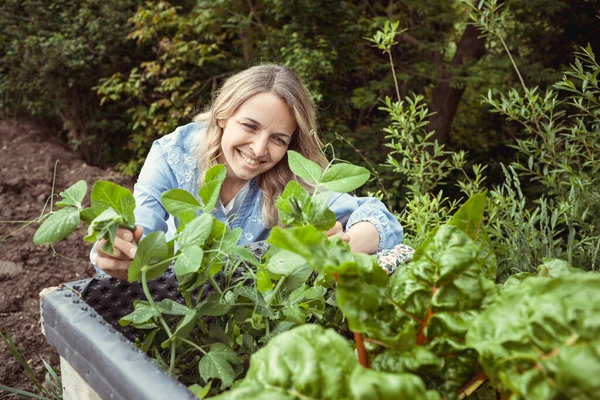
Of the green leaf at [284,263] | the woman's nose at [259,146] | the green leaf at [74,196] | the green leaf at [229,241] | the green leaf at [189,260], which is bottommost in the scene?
the woman's nose at [259,146]

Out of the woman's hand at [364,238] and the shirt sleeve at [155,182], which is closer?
the woman's hand at [364,238]

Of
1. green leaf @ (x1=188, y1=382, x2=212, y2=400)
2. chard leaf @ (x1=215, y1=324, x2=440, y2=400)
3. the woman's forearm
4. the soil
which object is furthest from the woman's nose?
chard leaf @ (x1=215, y1=324, x2=440, y2=400)

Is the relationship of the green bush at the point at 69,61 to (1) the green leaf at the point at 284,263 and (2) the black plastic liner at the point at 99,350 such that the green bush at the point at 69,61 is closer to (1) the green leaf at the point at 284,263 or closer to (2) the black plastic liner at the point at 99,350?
(2) the black plastic liner at the point at 99,350

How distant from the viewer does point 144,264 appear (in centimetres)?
73

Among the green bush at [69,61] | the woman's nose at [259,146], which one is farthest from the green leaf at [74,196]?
the green bush at [69,61]

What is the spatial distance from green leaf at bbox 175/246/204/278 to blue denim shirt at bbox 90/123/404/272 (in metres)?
0.74

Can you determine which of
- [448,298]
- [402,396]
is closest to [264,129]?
[448,298]

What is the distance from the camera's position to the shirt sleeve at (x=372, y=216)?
1.44 meters

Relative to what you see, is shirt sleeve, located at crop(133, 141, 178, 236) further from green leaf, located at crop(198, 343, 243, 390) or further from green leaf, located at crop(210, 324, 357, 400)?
green leaf, located at crop(210, 324, 357, 400)

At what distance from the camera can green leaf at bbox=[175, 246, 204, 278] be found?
0.67m

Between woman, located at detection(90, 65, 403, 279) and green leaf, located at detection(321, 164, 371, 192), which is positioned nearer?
green leaf, located at detection(321, 164, 371, 192)

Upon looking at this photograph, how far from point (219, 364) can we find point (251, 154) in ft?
3.41

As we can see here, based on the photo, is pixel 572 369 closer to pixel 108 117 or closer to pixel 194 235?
pixel 194 235

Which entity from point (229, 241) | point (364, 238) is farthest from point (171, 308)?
point (364, 238)
